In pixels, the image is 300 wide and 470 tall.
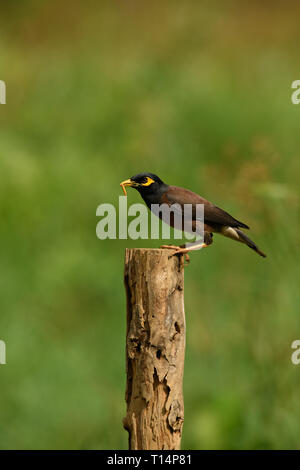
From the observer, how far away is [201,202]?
3.81m

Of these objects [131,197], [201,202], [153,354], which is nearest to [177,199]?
[201,202]

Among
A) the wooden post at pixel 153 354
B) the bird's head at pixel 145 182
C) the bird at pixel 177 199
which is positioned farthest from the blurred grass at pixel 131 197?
the wooden post at pixel 153 354

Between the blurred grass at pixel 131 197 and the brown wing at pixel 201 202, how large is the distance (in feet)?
5.04

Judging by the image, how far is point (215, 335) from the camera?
26.2ft

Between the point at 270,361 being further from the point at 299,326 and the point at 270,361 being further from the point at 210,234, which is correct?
the point at 210,234

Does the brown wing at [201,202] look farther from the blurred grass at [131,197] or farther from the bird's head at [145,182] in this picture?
the blurred grass at [131,197]

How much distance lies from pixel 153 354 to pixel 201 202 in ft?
2.74

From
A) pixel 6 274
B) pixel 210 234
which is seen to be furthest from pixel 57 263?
pixel 210 234

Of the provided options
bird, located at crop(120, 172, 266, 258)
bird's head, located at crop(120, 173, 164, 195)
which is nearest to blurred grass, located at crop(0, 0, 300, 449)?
bird, located at crop(120, 172, 266, 258)

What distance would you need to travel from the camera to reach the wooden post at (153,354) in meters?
3.41

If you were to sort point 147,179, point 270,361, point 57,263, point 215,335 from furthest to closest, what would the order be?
point 57,263 → point 215,335 → point 270,361 → point 147,179

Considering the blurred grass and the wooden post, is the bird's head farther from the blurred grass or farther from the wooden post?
the blurred grass

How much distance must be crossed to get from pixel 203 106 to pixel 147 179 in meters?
8.89

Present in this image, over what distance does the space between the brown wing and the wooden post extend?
0.34 meters
